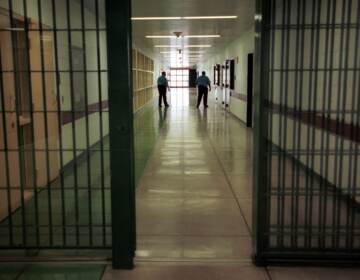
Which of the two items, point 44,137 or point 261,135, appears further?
point 44,137

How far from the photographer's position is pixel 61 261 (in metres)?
3.78

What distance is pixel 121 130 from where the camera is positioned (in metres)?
3.57

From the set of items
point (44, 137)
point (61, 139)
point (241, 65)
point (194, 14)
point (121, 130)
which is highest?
point (194, 14)

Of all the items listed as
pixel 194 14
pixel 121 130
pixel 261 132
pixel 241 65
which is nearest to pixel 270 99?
pixel 261 132

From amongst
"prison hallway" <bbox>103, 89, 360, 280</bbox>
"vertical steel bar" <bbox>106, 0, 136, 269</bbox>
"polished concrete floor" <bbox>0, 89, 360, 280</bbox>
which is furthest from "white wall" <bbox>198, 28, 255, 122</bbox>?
"vertical steel bar" <bbox>106, 0, 136, 269</bbox>

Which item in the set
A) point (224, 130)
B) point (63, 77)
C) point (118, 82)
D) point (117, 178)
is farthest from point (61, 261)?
point (224, 130)

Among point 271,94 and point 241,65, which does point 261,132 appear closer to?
point 271,94

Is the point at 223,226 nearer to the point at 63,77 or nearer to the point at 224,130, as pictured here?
the point at 63,77

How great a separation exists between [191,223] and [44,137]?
2.16m

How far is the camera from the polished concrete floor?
11.8ft

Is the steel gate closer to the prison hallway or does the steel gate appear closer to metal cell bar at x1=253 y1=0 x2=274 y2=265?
the prison hallway

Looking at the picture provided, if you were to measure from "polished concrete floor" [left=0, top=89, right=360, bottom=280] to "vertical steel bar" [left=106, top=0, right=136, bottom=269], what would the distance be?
0.94 ft

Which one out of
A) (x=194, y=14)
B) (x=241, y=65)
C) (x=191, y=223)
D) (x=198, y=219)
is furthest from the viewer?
(x=241, y=65)

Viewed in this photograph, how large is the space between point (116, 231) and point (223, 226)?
1446mm
